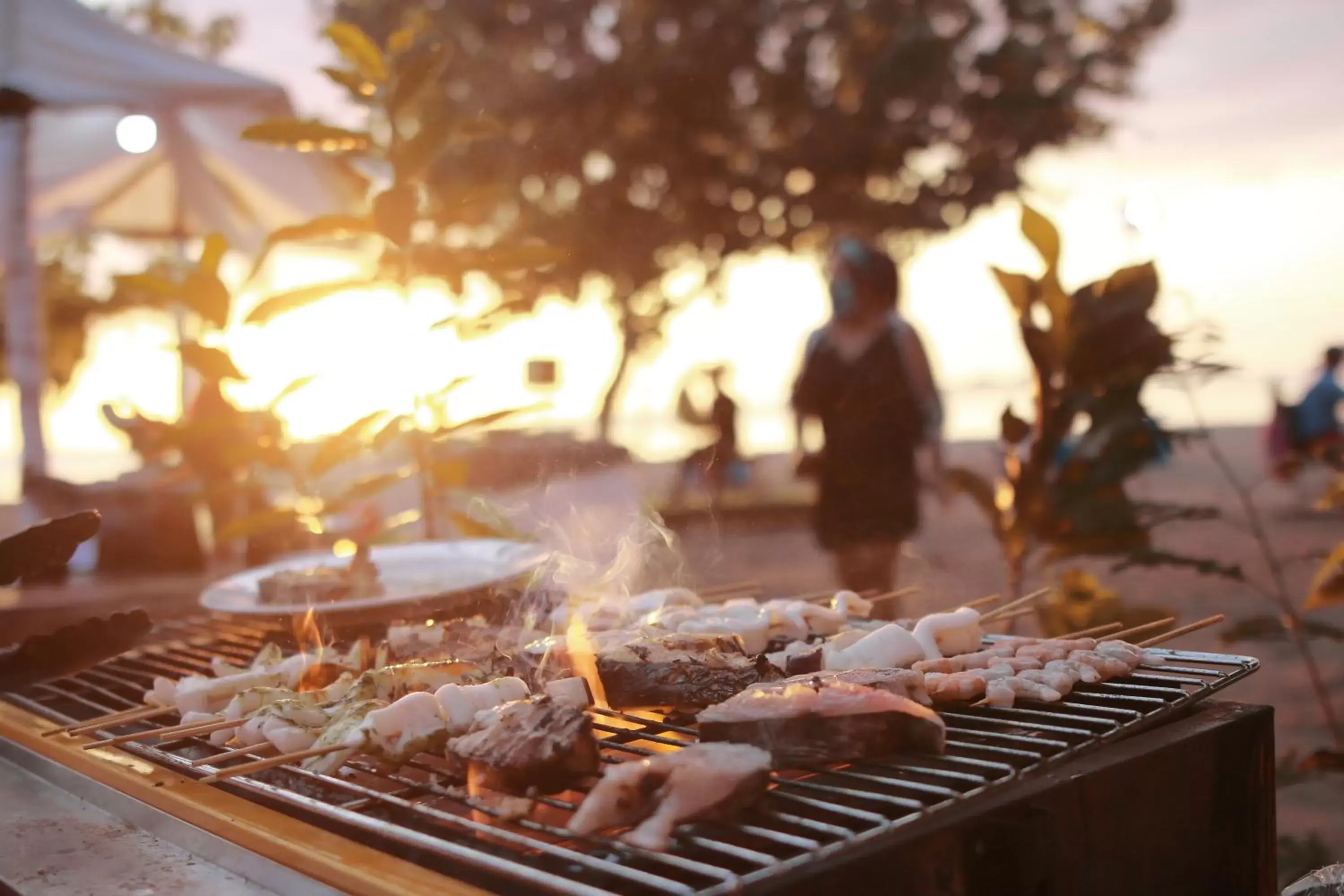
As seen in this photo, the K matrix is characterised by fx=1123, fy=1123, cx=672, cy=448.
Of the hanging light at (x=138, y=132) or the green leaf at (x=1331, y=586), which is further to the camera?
the hanging light at (x=138, y=132)

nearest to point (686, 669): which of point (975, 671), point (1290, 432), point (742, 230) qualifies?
point (975, 671)

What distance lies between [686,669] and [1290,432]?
1372cm

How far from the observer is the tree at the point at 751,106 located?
57.1 feet

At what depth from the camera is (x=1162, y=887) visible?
2.22 meters

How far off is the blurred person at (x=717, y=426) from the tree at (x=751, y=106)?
2.38 meters

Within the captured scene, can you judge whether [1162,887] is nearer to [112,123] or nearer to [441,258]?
[441,258]

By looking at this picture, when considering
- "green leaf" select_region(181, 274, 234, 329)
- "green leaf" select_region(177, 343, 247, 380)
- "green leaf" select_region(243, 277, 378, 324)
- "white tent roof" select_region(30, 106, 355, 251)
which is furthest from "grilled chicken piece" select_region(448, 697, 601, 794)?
"white tent roof" select_region(30, 106, 355, 251)

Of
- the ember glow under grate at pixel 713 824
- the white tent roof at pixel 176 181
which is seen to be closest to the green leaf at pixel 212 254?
the ember glow under grate at pixel 713 824

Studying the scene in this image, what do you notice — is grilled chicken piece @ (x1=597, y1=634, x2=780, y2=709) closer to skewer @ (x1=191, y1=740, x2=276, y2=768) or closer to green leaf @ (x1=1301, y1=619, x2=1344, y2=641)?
skewer @ (x1=191, y1=740, x2=276, y2=768)

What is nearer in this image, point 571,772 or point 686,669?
point 571,772

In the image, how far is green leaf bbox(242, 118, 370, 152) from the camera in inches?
180

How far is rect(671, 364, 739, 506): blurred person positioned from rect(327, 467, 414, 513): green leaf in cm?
1134

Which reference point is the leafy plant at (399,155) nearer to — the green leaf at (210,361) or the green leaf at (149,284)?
the green leaf at (149,284)

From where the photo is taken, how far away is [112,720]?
2.61m
